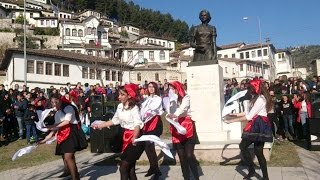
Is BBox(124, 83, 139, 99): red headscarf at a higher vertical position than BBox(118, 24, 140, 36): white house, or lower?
lower

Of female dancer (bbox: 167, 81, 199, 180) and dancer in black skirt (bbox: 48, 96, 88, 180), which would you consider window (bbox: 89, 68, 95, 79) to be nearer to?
dancer in black skirt (bbox: 48, 96, 88, 180)

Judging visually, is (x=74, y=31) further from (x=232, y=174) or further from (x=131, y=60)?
(x=232, y=174)

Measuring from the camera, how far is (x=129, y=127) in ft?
20.0

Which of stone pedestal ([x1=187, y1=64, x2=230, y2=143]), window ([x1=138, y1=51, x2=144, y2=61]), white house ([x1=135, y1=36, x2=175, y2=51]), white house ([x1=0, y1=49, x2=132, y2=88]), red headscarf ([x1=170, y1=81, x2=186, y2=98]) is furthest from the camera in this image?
white house ([x1=135, y1=36, x2=175, y2=51])

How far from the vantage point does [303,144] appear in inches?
492

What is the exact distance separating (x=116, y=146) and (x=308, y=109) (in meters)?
7.76

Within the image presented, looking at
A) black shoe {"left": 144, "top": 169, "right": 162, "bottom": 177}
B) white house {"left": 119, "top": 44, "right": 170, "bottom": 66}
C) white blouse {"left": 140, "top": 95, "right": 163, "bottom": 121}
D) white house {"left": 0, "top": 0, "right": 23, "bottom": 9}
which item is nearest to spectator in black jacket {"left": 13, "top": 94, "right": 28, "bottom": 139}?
black shoe {"left": 144, "top": 169, "right": 162, "bottom": 177}

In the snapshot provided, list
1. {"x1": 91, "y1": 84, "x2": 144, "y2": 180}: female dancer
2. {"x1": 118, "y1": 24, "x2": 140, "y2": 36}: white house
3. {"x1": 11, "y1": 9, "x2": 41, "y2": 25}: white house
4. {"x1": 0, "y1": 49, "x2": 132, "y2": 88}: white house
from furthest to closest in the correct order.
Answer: {"x1": 118, "y1": 24, "x2": 140, "y2": 36}: white house, {"x1": 11, "y1": 9, "x2": 41, "y2": 25}: white house, {"x1": 0, "y1": 49, "x2": 132, "y2": 88}: white house, {"x1": 91, "y1": 84, "x2": 144, "y2": 180}: female dancer

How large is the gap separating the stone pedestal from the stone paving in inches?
68.7

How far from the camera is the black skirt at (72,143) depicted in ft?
23.0

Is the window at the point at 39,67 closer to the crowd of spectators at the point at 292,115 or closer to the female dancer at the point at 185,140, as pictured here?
the crowd of spectators at the point at 292,115

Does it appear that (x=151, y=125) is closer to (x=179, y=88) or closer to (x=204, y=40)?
(x=179, y=88)

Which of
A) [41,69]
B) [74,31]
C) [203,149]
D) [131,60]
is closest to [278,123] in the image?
[203,149]

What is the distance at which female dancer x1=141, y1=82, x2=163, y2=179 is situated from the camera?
23.5ft
